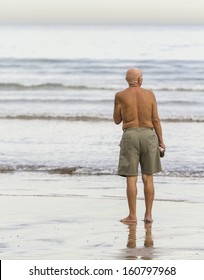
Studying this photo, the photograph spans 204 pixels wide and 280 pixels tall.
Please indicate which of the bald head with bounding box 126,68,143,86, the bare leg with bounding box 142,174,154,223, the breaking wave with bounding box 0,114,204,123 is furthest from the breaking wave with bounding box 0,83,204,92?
the bald head with bounding box 126,68,143,86

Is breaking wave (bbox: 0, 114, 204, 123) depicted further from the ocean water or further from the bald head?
the bald head

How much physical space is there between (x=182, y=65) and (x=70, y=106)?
16.3m

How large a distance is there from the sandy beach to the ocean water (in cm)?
155

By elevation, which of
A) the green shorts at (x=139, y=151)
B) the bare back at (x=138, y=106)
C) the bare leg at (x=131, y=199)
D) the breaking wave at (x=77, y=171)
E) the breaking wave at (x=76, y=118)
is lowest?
the bare leg at (x=131, y=199)

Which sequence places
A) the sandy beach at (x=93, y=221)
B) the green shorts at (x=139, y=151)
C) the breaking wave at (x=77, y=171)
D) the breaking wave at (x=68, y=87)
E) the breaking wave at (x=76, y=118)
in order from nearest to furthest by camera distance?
the sandy beach at (x=93, y=221)
the green shorts at (x=139, y=151)
the breaking wave at (x=77, y=171)
the breaking wave at (x=76, y=118)
the breaking wave at (x=68, y=87)

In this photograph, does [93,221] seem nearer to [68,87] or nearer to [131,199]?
[131,199]

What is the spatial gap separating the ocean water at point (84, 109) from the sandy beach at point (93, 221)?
5.09ft

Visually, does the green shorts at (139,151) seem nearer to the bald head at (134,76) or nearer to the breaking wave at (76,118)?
the bald head at (134,76)

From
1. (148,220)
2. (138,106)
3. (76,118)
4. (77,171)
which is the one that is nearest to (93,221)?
(148,220)

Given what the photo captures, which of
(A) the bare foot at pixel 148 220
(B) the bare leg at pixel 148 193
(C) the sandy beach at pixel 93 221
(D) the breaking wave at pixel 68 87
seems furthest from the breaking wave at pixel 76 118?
(A) the bare foot at pixel 148 220

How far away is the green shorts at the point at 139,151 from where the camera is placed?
32.2ft

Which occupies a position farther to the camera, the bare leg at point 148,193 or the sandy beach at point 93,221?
the bare leg at point 148,193

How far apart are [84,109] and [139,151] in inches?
659
